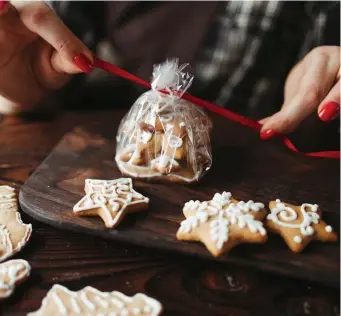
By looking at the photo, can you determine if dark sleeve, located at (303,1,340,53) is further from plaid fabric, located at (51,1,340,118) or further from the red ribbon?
the red ribbon

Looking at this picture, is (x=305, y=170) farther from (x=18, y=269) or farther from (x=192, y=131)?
(x=18, y=269)

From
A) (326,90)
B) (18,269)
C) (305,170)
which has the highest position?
(326,90)

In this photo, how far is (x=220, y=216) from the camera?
65 centimetres

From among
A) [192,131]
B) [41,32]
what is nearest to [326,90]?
[192,131]

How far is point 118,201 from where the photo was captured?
2.25 ft

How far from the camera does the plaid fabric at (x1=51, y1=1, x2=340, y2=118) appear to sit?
3.20 feet

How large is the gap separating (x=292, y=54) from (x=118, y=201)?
56cm

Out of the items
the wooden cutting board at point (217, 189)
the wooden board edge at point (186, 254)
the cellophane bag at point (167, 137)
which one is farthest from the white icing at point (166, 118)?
the wooden board edge at point (186, 254)

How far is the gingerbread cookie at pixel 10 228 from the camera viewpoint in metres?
0.65

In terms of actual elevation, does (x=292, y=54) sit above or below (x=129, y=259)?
above

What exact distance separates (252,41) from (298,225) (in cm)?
48

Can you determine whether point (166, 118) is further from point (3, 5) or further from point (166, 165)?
point (3, 5)

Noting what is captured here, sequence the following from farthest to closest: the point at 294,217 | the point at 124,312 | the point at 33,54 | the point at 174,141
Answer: the point at 33,54 → the point at 174,141 → the point at 294,217 → the point at 124,312

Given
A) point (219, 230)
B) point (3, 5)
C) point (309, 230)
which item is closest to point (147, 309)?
point (219, 230)
